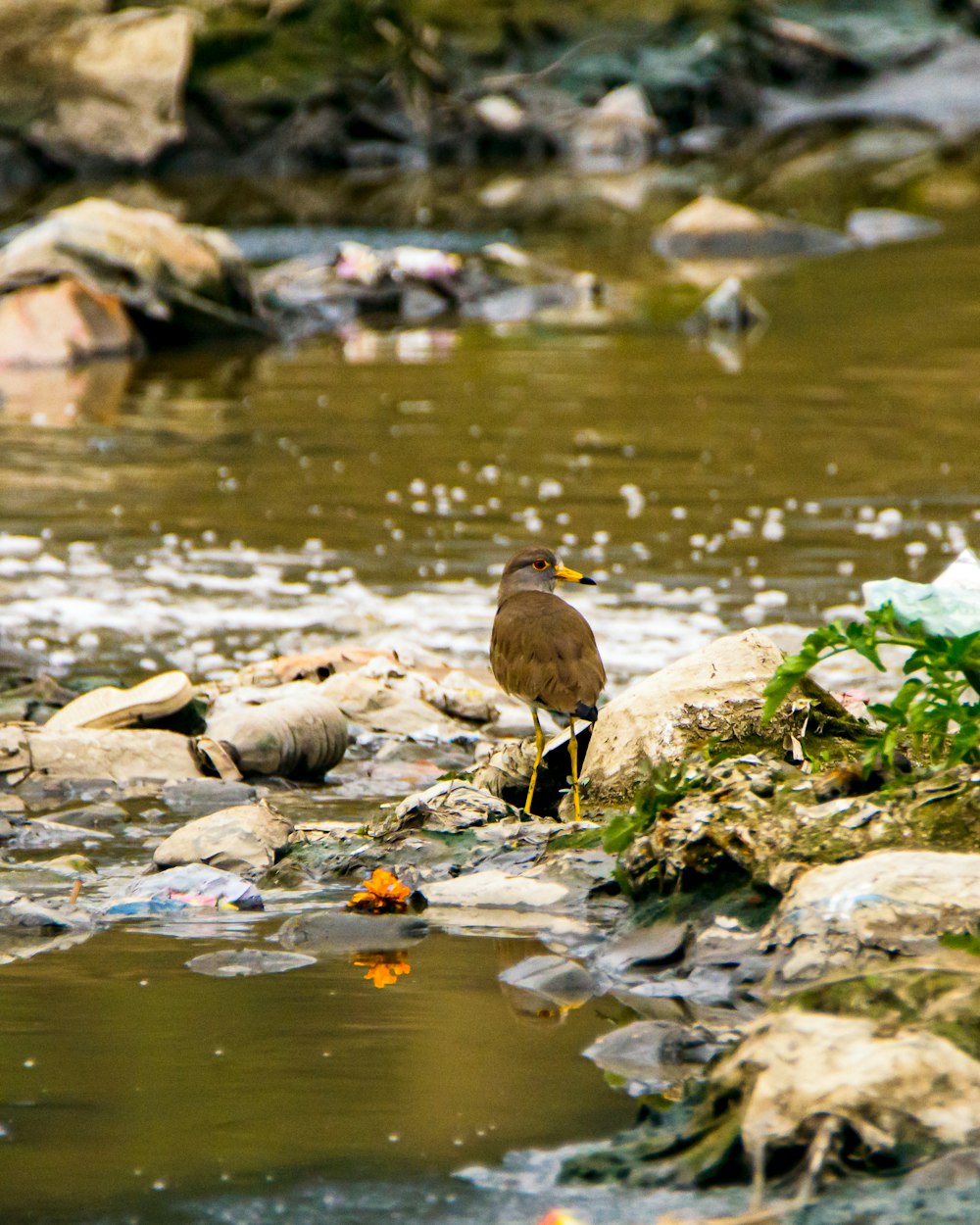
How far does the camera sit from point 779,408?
48.4 feet

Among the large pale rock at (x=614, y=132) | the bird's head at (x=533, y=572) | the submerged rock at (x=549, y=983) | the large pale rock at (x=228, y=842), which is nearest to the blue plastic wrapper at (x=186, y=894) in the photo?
the large pale rock at (x=228, y=842)

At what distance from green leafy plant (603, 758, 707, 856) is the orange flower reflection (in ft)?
2.04

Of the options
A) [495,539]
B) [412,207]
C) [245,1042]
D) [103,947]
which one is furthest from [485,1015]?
[412,207]

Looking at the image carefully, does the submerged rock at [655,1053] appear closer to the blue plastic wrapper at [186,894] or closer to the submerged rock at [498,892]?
the submerged rock at [498,892]

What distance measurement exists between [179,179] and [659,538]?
25.2 metres

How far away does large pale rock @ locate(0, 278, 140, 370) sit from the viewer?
59.1ft

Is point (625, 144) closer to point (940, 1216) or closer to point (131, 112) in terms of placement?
point (131, 112)

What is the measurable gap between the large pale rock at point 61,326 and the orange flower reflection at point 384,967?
13.9 metres

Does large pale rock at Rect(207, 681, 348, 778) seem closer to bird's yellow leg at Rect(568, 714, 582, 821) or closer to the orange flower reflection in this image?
bird's yellow leg at Rect(568, 714, 582, 821)

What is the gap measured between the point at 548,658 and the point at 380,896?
0.98 meters

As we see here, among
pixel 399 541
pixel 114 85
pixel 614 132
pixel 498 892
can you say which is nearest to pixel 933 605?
pixel 498 892

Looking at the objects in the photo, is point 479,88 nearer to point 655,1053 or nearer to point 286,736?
point 286,736

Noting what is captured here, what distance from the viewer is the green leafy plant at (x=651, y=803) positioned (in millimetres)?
5059

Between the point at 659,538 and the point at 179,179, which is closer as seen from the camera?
the point at 659,538
